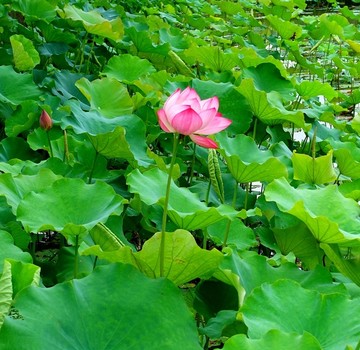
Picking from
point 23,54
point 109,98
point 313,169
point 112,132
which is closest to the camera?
point 112,132

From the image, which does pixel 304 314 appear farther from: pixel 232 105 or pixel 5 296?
pixel 232 105

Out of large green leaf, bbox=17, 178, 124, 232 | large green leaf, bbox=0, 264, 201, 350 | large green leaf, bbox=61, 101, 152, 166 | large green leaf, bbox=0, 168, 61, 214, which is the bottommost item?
large green leaf, bbox=61, 101, 152, 166

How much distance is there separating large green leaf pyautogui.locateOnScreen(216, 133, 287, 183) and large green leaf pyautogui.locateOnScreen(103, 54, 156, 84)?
0.66m

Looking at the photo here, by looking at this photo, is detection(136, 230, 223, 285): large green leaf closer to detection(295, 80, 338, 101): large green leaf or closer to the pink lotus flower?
the pink lotus flower

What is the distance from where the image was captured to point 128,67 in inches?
86.4

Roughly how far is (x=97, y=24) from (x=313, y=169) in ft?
3.23

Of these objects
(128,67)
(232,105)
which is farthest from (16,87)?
(232,105)

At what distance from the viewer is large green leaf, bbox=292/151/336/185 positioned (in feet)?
4.97

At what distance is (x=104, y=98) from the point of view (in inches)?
72.5

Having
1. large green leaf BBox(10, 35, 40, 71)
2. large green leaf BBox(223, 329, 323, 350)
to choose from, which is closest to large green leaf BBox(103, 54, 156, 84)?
large green leaf BBox(10, 35, 40, 71)

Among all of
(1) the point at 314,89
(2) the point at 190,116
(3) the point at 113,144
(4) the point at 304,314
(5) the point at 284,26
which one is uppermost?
(2) the point at 190,116

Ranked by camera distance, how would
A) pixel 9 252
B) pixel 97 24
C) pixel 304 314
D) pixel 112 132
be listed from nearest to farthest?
pixel 304 314 → pixel 9 252 → pixel 112 132 → pixel 97 24

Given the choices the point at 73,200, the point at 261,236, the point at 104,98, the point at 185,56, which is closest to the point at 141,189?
the point at 73,200

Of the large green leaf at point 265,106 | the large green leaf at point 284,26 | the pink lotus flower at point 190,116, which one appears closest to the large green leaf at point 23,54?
the large green leaf at point 265,106
